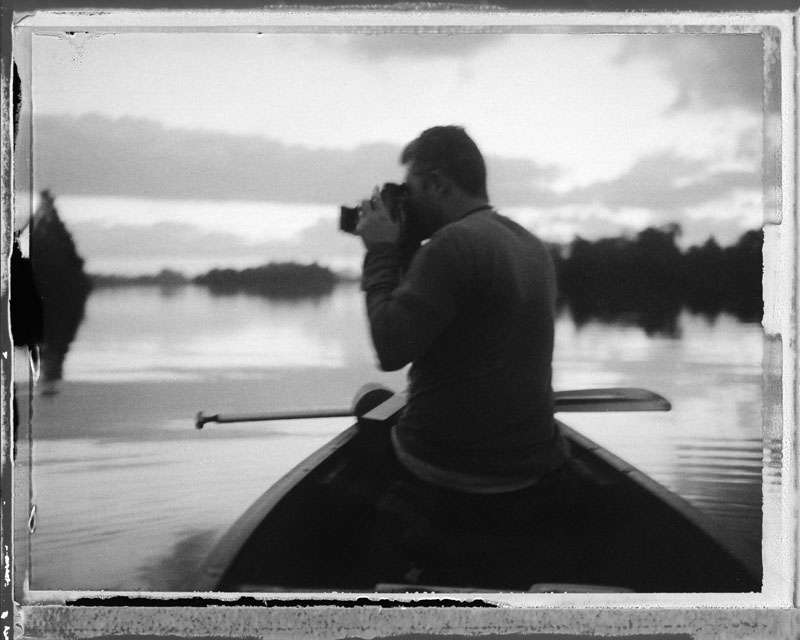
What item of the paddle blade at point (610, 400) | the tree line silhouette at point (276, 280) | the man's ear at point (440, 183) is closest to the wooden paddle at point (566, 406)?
the paddle blade at point (610, 400)

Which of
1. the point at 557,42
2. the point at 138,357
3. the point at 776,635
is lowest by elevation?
the point at 776,635

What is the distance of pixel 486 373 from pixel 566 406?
237 mm

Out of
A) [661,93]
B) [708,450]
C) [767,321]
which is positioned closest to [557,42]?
[661,93]

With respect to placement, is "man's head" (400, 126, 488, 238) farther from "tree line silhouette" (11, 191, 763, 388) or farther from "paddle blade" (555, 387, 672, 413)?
"paddle blade" (555, 387, 672, 413)

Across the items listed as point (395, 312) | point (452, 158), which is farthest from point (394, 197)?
point (395, 312)

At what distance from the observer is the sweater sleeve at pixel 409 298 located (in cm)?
231

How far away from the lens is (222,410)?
7.79ft

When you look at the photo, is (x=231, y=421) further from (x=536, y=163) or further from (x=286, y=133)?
(x=536, y=163)

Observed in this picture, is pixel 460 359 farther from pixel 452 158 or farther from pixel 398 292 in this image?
pixel 452 158

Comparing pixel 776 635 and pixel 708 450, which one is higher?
pixel 708 450

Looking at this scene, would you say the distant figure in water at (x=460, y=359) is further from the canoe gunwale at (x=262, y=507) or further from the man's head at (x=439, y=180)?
the canoe gunwale at (x=262, y=507)

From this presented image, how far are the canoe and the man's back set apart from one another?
3.9 inches

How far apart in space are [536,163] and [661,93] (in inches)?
15.6

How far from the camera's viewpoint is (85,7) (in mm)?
2393
